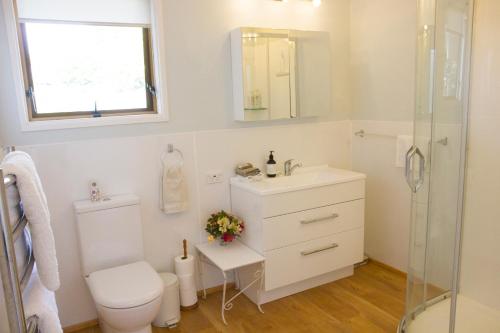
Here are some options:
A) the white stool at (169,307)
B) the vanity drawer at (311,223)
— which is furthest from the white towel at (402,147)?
the white stool at (169,307)

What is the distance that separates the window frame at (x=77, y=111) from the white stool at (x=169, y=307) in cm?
117

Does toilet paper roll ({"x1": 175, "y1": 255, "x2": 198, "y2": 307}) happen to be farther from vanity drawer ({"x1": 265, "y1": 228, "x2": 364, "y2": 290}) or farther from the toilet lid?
vanity drawer ({"x1": 265, "y1": 228, "x2": 364, "y2": 290})

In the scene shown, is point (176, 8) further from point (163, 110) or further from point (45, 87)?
point (45, 87)

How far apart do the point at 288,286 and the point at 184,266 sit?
2.56 feet

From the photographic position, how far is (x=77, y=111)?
2557mm

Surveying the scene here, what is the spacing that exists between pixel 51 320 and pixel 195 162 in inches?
63.9

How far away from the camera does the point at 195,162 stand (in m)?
2.85

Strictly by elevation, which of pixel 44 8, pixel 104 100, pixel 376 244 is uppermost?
pixel 44 8

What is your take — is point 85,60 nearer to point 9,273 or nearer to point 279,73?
point 279,73

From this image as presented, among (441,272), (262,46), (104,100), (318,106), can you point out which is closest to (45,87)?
(104,100)

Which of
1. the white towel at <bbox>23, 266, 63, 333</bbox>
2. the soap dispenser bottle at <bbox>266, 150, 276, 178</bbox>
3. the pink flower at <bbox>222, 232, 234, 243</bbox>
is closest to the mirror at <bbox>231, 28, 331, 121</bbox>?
the soap dispenser bottle at <bbox>266, 150, 276, 178</bbox>

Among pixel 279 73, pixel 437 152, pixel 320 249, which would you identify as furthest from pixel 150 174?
pixel 437 152

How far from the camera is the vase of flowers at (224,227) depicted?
2768 millimetres

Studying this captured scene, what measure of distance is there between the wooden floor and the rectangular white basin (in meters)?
0.83
